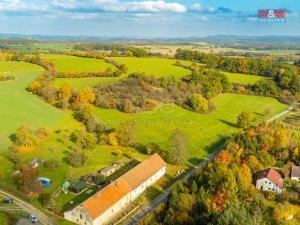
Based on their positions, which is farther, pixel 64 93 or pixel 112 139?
pixel 64 93

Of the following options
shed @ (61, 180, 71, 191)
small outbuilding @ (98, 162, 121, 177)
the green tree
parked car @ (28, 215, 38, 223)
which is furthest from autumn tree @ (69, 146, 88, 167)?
parked car @ (28, 215, 38, 223)

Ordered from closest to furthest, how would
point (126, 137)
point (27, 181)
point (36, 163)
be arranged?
1. point (27, 181)
2. point (36, 163)
3. point (126, 137)

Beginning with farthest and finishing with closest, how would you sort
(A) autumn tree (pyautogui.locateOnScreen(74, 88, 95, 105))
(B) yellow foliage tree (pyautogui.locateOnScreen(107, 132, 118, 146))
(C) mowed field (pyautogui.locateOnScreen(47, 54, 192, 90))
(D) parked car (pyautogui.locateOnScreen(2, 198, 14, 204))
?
(C) mowed field (pyautogui.locateOnScreen(47, 54, 192, 90))
(A) autumn tree (pyautogui.locateOnScreen(74, 88, 95, 105))
(B) yellow foliage tree (pyautogui.locateOnScreen(107, 132, 118, 146))
(D) parked car (pyautogui.locateOnScreen(2, 198, 14, 204))

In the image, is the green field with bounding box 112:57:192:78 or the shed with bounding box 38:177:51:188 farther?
the green field with bounding box 112:57:192:78

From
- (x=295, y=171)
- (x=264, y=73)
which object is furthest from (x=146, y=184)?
(x=264, y=73)

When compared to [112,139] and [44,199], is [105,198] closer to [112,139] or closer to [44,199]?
[44,199]

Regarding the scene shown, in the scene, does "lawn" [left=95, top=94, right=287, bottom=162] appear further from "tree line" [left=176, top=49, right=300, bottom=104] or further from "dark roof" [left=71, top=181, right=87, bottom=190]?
"dark roof" [left=71, top=181, right=87, bottom=190]

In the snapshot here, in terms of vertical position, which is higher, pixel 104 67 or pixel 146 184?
pixel 104 67
